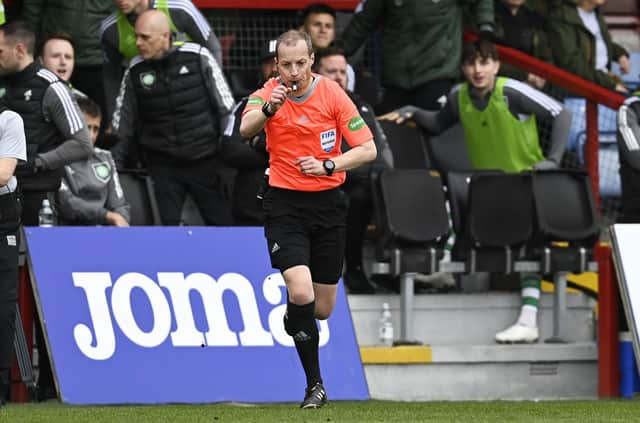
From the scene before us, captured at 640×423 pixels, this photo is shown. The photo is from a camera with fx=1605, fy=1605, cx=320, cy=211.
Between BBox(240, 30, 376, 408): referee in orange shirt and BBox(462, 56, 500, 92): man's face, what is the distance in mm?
3489

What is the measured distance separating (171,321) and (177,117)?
1883 mm

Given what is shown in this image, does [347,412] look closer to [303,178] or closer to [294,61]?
[303,178]

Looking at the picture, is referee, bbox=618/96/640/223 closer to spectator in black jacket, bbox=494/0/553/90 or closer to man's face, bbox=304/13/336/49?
spectator in black jacket, bbox=494/0/553/90

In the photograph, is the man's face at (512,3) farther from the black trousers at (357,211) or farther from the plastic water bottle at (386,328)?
the plastic water bottle at (386,328)

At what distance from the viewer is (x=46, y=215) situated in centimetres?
1019

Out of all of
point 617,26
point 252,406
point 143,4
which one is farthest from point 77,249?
point 617,26

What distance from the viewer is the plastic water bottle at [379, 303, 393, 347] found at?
11.0m

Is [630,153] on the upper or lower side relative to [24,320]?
upper

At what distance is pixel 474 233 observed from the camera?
10992 mm

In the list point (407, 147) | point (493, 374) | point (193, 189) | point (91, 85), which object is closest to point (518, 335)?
point (493, 374)

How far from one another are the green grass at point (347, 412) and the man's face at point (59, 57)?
2508 mm

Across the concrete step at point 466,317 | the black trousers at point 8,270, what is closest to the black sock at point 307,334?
the black trousers at point 8,270

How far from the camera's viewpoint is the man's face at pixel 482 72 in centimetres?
1161

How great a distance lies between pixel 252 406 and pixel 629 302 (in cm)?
263
